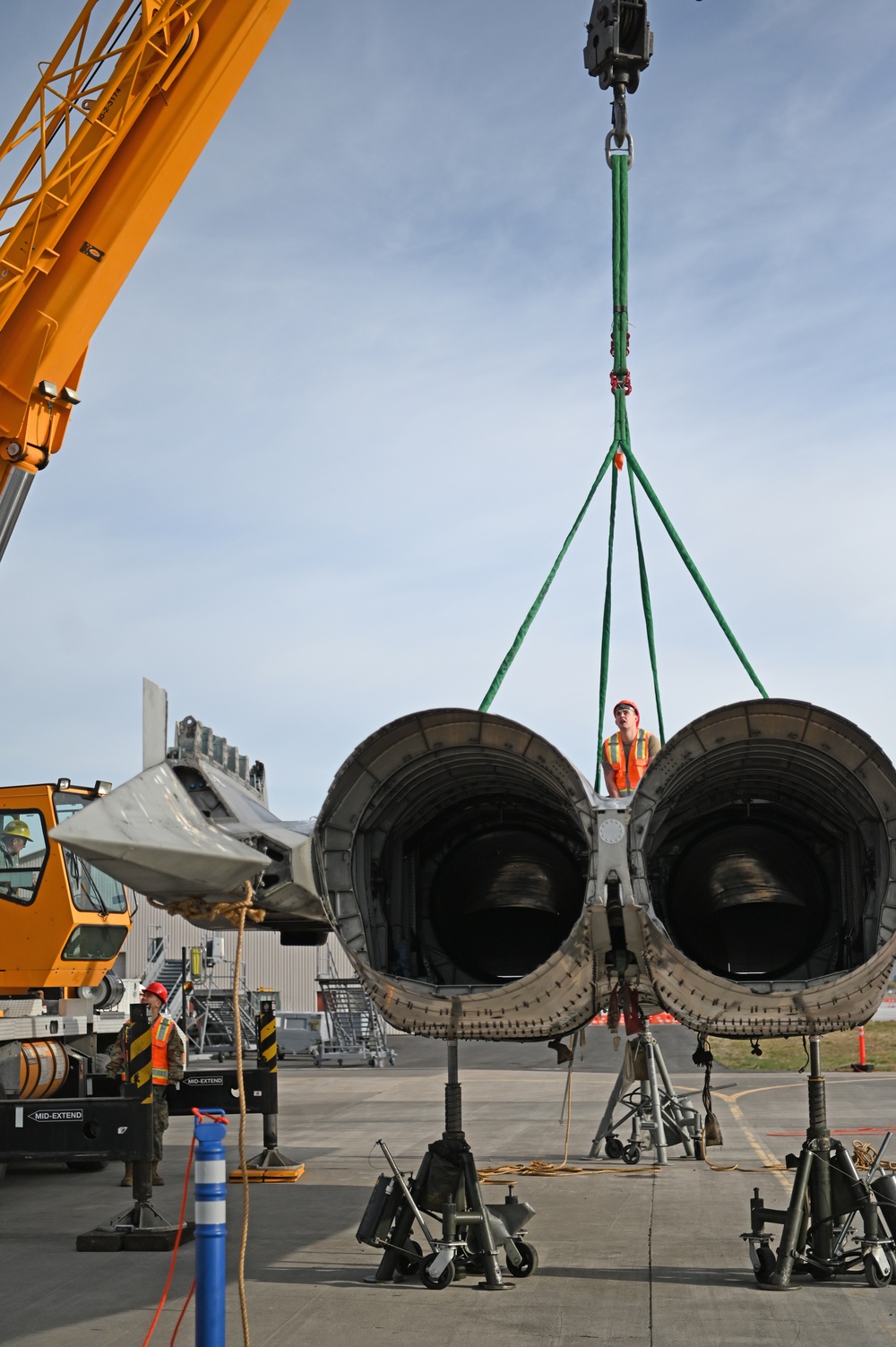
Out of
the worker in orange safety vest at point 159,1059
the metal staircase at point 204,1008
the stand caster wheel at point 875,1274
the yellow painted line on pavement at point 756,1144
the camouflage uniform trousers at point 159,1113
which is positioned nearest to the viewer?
the stand caster wheel at point 875,1274

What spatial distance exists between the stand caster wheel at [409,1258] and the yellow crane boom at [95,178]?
670cm

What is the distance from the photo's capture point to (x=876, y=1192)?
7.54m

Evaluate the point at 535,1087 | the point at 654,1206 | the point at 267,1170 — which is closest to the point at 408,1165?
the point at 267,1170

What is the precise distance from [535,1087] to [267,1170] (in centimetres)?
1107

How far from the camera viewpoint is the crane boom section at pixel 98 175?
35.2 ft

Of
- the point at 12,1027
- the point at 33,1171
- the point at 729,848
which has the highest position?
the point at 729,848

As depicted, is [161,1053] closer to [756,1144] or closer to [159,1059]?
[159,1059]

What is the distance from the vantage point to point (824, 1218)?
750 centimetres

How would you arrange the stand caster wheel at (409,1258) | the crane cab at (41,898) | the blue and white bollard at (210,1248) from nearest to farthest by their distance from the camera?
the blue and white bollard at (210,1248) < the stand caster wheel at (409,1258) < the crane cab at (41,898)

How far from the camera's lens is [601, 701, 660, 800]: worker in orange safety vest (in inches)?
369

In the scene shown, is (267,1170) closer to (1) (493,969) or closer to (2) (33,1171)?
(2) (33,1171)

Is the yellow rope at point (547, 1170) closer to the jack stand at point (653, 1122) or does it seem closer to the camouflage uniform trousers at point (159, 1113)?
the jack stand at point (653, 1122)

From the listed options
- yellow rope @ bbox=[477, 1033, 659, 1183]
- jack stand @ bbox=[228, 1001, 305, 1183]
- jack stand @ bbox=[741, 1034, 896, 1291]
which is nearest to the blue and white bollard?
jack stand @ bbox=[741, 1034, 896, 1291]

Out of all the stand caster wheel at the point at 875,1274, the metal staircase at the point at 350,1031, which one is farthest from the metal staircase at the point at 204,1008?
the stand caster wheel at the point at 875,1274
